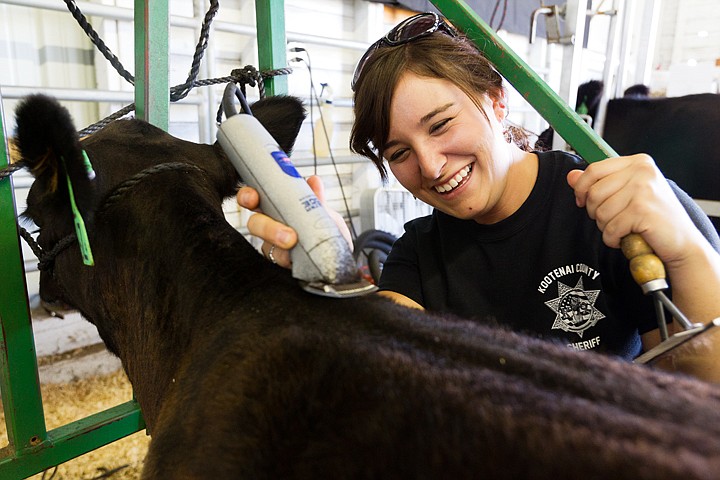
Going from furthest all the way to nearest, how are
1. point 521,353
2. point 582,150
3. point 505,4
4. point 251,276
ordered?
point 505,4 < point 582,150 < point 251,276 < point 521,353

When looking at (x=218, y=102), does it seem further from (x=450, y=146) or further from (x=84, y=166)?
(x=84, y=166)

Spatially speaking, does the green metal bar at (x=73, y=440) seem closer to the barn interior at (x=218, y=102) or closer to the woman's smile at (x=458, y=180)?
the barn interior at (x=218, y=102)

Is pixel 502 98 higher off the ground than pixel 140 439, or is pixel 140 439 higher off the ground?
pixel 502 98

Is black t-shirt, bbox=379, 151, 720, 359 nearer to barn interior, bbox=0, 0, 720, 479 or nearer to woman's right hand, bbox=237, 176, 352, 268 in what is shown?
barn interior, bbox=0, 0, 720, 479

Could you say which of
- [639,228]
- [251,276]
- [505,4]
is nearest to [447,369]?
[251,276]

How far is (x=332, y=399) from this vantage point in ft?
1.52

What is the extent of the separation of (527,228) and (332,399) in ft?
2.44

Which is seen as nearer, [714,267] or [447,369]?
[447,369]

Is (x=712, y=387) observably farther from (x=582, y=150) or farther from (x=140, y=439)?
(x=140, y=439)

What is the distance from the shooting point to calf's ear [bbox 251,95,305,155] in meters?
1.06

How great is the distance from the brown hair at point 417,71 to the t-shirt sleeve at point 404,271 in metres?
0.27

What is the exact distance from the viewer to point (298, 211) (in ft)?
2.01

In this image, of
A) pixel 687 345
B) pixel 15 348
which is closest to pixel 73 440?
pixel 15 348

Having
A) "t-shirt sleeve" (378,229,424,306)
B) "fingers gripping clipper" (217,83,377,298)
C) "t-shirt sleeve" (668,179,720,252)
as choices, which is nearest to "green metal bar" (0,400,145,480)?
"t-shirt sleeve" (378,229,424,306)
